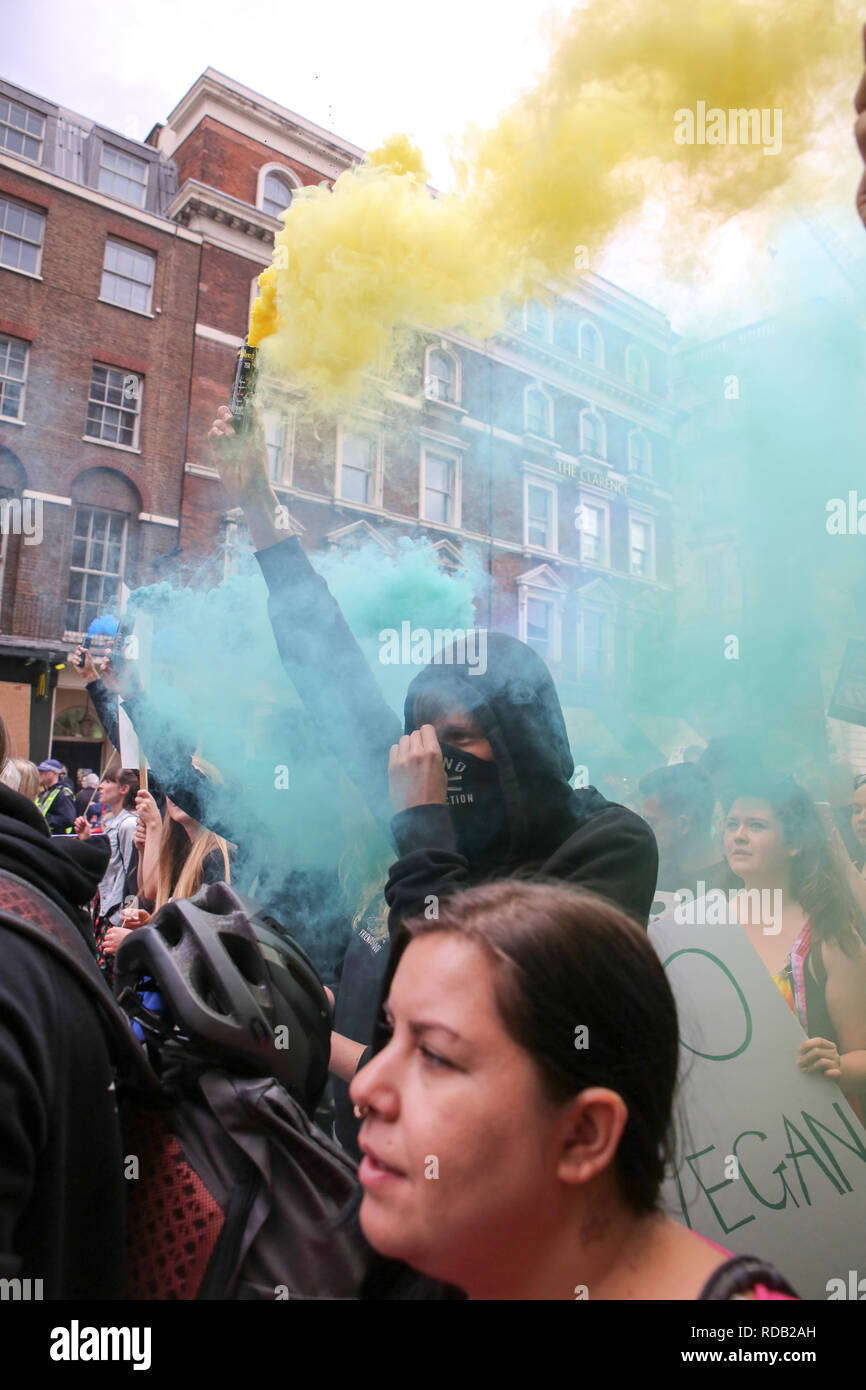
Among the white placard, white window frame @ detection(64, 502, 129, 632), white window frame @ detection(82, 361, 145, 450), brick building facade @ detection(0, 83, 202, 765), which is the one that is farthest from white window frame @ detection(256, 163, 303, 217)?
the white placard

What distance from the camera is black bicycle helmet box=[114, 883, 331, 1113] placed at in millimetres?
1270

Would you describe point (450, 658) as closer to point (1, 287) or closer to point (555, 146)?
point (555, 146)

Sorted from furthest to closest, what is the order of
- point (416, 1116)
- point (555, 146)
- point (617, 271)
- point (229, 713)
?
→ 1. point (229, 713)
2. point (617, 271)
3. point (555, 146)
4. point (416, 1116)

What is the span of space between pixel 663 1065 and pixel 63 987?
83cm

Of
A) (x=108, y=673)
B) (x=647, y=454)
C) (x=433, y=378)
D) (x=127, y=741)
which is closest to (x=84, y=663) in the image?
(x=108, y=673)

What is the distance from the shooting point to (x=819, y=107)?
192cm

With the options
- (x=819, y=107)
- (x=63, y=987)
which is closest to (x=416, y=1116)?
(x=63, y=987)

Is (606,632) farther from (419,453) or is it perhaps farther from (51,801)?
(51,801)

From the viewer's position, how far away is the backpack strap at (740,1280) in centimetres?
88

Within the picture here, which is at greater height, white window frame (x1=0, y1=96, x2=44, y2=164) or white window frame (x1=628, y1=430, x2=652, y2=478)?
white window frame (x1=0, y1=96, x2=44, y2=164)

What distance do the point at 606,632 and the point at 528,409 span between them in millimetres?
787

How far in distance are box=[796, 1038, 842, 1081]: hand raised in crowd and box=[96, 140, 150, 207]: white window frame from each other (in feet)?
12.3

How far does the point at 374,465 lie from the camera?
283 cm

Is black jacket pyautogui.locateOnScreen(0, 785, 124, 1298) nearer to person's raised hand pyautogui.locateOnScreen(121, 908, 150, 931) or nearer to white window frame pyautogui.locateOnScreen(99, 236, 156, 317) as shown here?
person's raised hand pyautogui.locateOnScreen(121, 908, 150, 931)
